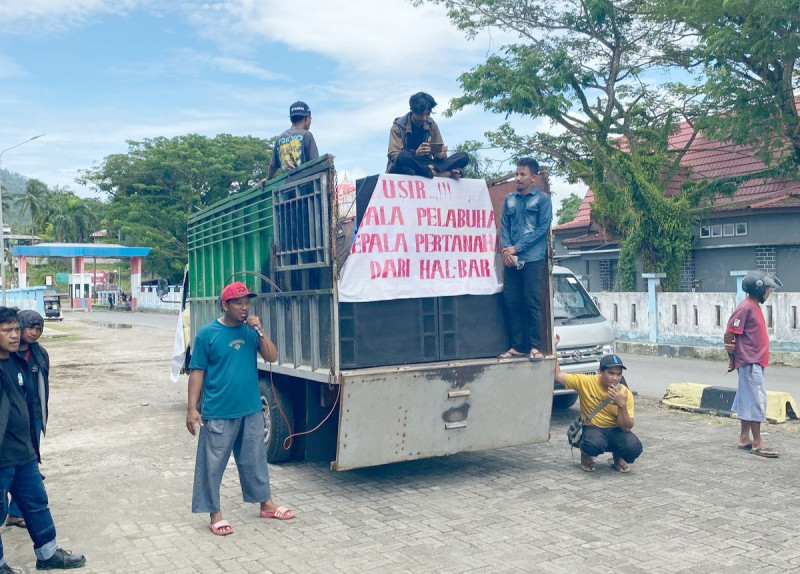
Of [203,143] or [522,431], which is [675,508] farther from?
[203,143]

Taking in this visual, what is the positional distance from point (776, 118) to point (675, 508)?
46.2 feet

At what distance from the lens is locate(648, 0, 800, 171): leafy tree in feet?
50.7

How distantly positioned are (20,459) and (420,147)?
12.3 ft

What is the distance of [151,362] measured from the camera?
17.5 m

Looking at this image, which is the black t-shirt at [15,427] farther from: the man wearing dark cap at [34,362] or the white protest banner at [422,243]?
the white protest banner at [422,243]

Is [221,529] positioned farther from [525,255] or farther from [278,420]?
[525,255]

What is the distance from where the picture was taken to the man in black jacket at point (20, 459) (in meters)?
4.41

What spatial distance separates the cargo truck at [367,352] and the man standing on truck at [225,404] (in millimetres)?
681

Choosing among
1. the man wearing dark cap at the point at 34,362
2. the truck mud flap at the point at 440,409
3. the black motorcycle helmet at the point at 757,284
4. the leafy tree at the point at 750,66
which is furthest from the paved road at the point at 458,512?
the leafy tree at the point at 750,66

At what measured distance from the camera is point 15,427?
4.45 metres

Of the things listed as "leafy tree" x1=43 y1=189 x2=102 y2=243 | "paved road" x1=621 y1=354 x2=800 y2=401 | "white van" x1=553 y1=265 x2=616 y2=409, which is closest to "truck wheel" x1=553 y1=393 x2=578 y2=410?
"white van" x1=553 y1=265 x2=616 y2=409

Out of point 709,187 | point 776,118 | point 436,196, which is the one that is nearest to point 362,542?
point 436,196

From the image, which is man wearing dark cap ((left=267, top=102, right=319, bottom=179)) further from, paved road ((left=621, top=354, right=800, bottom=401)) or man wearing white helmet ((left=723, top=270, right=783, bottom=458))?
paved road ((left=621, top=354, right=800, bottom=401))

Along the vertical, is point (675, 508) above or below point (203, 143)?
below
